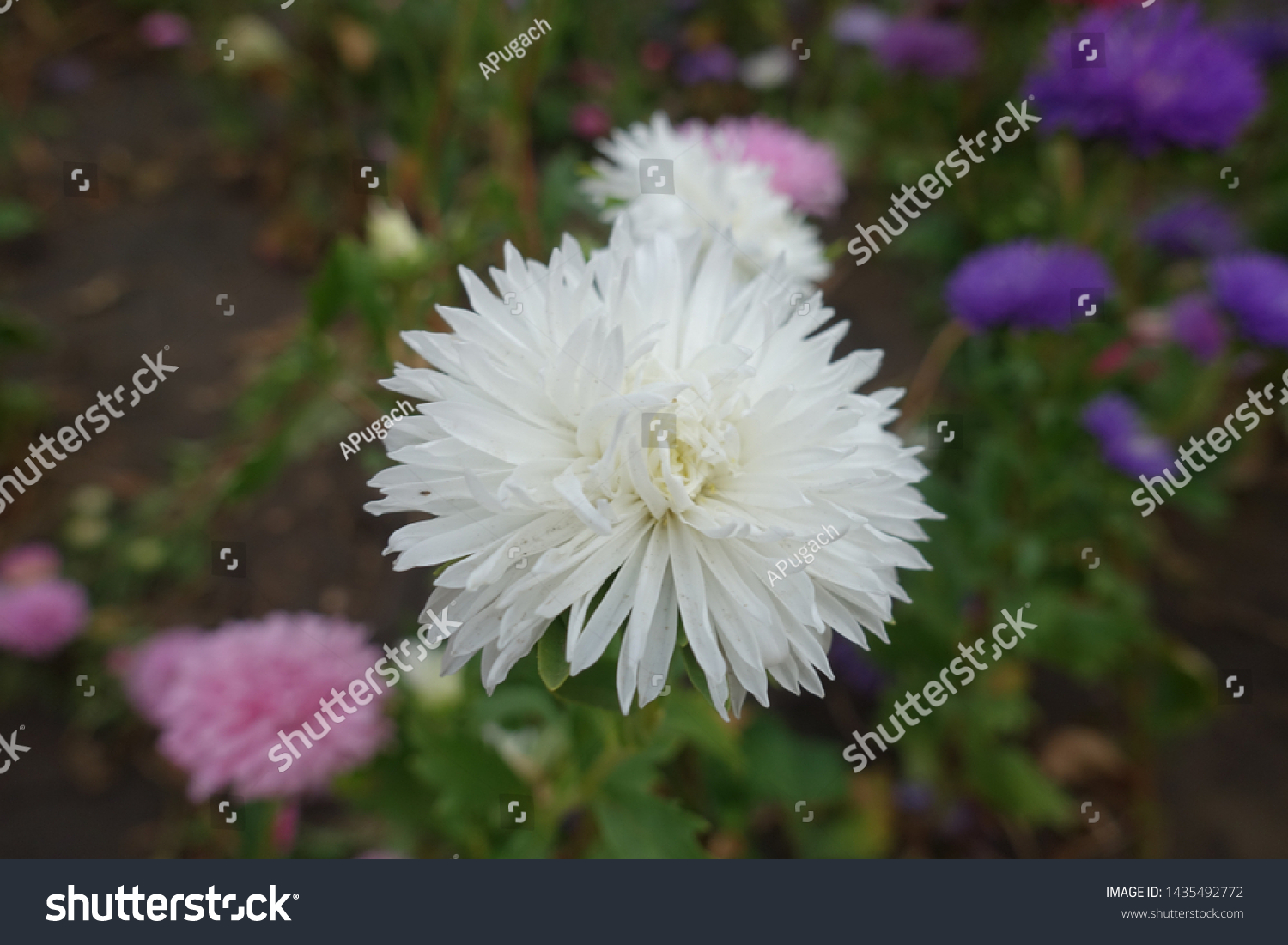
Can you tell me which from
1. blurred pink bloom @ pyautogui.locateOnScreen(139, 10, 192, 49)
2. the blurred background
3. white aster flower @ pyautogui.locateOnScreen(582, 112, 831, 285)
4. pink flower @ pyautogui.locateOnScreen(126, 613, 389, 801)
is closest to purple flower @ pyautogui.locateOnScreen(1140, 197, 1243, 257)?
the blurred background

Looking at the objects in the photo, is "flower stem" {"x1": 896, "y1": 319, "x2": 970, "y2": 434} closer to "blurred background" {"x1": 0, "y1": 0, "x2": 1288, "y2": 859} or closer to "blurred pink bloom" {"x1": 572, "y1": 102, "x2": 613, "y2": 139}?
"blurred background" {"x1": 0, "y1": 0, "x2": 1288, "y2": 859}

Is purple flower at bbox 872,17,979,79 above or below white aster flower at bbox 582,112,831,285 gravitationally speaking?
Answer: above

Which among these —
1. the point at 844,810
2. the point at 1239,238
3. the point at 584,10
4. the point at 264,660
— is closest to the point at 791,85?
the point at 584,10

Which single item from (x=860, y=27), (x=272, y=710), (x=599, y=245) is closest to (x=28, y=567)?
(x=272, y=710)

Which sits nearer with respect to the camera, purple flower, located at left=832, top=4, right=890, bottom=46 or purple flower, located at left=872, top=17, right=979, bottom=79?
purple flower, located at left=872, top=17, right=979, bottom=79

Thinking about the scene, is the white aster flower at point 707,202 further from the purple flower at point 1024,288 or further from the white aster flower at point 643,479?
the purple flower at point 1024,288

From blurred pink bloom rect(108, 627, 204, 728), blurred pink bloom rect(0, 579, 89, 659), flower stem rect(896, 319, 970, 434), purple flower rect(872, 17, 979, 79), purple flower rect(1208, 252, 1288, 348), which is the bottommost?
purple flower rect(1208, 252, 1288, 348)

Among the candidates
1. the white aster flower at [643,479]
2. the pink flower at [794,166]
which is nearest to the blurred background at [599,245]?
the white aster flower at [643,479]
